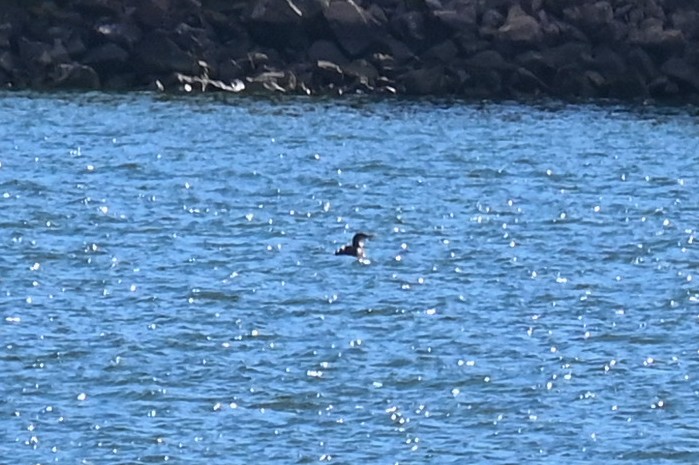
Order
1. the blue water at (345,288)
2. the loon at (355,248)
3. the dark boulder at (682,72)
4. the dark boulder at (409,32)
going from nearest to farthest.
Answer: the blue water at (345,288), the loon at (355,248), the dark boulder at (682,72), the dark boulder at (409,32)

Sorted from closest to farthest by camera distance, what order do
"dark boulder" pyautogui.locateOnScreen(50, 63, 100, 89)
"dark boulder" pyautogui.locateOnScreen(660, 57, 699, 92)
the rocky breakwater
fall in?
"dark boulder" pyautogui.locateOnScreen(50, 63, 100, 89), "dark boulder" pyautogui.locateOnScreen(660, 57, 699, 92), the rocky breakwater

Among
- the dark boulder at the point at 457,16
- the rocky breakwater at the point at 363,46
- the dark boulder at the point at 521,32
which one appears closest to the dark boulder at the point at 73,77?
the rocky breakwater at the point at 363,46

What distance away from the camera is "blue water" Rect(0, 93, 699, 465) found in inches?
792

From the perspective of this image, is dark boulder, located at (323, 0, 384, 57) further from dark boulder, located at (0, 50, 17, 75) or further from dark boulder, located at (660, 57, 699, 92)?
dark boulder, located at (0, 50, 17, 75)

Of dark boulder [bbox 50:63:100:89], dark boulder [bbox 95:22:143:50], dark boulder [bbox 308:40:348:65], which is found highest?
dark boulder [bbox 95:22:143:50]

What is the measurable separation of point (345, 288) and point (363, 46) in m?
21.6

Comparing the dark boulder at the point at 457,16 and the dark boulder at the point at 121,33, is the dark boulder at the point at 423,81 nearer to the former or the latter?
the dark boulder at the point at 457,16

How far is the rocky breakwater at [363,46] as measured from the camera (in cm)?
4716

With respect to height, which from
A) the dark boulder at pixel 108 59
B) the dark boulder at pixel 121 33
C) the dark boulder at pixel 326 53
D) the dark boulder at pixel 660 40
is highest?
the dark boulder at pixel 660 40

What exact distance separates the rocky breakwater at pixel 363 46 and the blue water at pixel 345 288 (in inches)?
135

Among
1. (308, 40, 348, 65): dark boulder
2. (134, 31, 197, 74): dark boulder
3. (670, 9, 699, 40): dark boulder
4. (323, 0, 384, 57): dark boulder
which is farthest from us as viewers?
(670, 9, 699, 40): dark boulder

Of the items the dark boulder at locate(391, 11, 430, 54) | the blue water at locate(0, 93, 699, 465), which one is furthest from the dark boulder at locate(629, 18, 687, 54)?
the dark boulder at locate(391, 11, 430, 54)

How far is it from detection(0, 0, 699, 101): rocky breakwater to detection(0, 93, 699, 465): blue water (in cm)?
343

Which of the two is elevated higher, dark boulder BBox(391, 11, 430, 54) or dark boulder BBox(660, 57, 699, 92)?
dark boulder BBox(391, 11, 430, 54)
